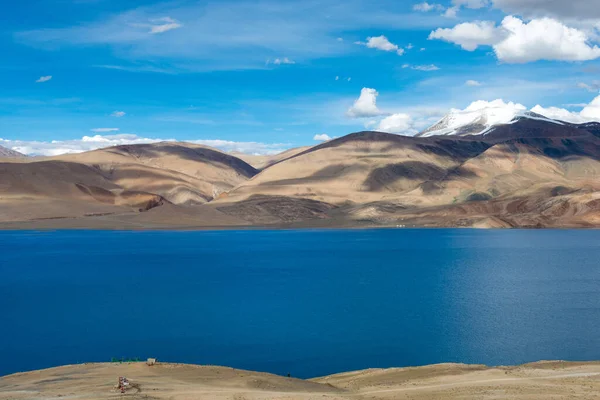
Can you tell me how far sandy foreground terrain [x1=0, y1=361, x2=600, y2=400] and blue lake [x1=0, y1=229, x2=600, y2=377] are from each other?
5462mm

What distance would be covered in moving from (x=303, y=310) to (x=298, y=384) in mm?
23951

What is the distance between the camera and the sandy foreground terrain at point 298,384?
851 inches

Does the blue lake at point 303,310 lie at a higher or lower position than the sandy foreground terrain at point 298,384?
lower

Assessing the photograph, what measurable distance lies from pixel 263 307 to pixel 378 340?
570 inches

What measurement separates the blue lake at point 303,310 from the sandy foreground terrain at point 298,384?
17.9 feet

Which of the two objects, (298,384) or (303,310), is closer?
(298,384)

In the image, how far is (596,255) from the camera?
92.2m

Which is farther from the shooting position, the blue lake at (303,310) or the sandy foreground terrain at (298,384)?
the blue lake at (303,310)

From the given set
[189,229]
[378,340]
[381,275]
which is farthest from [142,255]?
[189,229]

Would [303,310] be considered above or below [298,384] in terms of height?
below

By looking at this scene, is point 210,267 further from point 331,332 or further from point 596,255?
point 596,255

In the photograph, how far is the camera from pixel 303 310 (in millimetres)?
49062

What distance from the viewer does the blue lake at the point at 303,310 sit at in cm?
3528

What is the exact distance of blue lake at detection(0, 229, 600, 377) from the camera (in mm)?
35281
